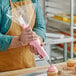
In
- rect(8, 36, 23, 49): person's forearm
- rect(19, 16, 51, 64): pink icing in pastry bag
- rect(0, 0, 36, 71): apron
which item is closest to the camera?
rect(19, 16, 51, 64): pink icing in pastry bag

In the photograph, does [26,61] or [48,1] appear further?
[48,1]

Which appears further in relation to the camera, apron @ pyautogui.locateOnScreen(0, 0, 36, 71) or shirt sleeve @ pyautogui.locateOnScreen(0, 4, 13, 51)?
apron @ pyautogui.locateOnScreen(0, 0, 36, 71)

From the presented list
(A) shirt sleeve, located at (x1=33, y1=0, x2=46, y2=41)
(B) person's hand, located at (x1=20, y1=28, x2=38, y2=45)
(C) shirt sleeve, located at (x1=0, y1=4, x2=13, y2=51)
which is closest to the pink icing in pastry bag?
(B) person's hand, located at (x1=20, y1=28, x2=38, y2=45)

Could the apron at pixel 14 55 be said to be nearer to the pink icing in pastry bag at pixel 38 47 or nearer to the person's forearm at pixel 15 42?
the person's forearm at pixel 15 42

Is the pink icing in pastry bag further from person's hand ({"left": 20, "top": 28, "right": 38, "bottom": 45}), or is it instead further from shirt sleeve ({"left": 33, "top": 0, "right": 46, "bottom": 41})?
shirt sleeve ({"left": 33, "top": 0, "right": 46, "bottom": 41})

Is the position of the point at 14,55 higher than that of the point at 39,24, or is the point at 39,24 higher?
the point at 39,24

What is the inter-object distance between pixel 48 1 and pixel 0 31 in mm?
2290

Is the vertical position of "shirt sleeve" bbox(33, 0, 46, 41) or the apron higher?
"shirt sleeve" bbox(33, 0, 46, 41)

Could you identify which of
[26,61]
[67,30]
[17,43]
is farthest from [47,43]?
[17,43]

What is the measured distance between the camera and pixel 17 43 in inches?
49.6

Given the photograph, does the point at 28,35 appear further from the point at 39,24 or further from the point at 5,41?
the point at 39,24

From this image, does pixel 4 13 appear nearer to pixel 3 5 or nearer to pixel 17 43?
pixel 3 5

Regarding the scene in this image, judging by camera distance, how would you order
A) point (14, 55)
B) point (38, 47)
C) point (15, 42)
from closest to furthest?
point (38, 47), point (15, 42), point (14, 55)

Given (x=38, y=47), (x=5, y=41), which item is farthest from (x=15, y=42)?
(x=38, y=47)
